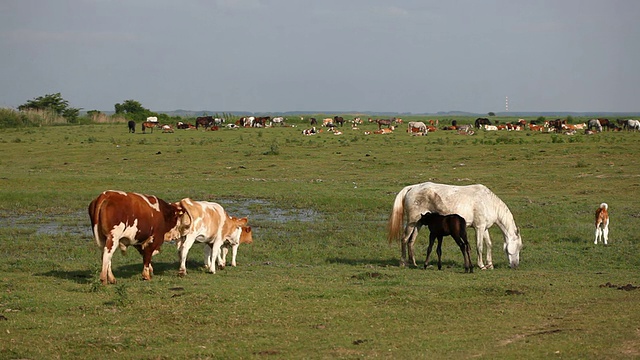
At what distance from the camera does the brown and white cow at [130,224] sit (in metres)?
12.6

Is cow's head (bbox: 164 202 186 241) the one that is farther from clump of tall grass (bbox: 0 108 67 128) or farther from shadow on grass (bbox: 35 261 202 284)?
clump of tall grass (bbox: 0 108 67 128)

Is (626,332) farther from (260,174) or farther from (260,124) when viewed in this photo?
(260,124)

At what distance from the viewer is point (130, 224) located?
1299 centimetres

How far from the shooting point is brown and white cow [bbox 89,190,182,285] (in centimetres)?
1265

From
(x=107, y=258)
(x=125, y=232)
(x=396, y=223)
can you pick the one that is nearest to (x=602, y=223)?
(x=396, y=223)

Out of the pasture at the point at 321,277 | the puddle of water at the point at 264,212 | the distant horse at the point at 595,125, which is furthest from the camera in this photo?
the distant horse at the point at 595,125

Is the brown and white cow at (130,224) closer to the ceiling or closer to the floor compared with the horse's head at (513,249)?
closer to the ceiling

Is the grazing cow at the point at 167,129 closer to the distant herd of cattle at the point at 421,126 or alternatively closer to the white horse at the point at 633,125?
the distant herd of cattle at the point at 421,126

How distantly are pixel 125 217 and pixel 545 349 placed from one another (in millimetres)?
6910

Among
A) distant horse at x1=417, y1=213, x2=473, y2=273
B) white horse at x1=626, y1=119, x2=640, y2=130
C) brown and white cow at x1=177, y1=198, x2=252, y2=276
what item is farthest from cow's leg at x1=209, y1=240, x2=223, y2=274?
white horse at x1=626, y1=119, x2=640, y2=130

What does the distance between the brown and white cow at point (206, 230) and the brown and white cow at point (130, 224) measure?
0.56 feet

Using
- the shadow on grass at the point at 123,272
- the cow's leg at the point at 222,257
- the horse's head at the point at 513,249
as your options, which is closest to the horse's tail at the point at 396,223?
the horse's head at the point at 513,249

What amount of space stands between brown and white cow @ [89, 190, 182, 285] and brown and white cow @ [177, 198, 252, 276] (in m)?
0.17

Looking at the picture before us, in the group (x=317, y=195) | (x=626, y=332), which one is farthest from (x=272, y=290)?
(x=317, y=195)
